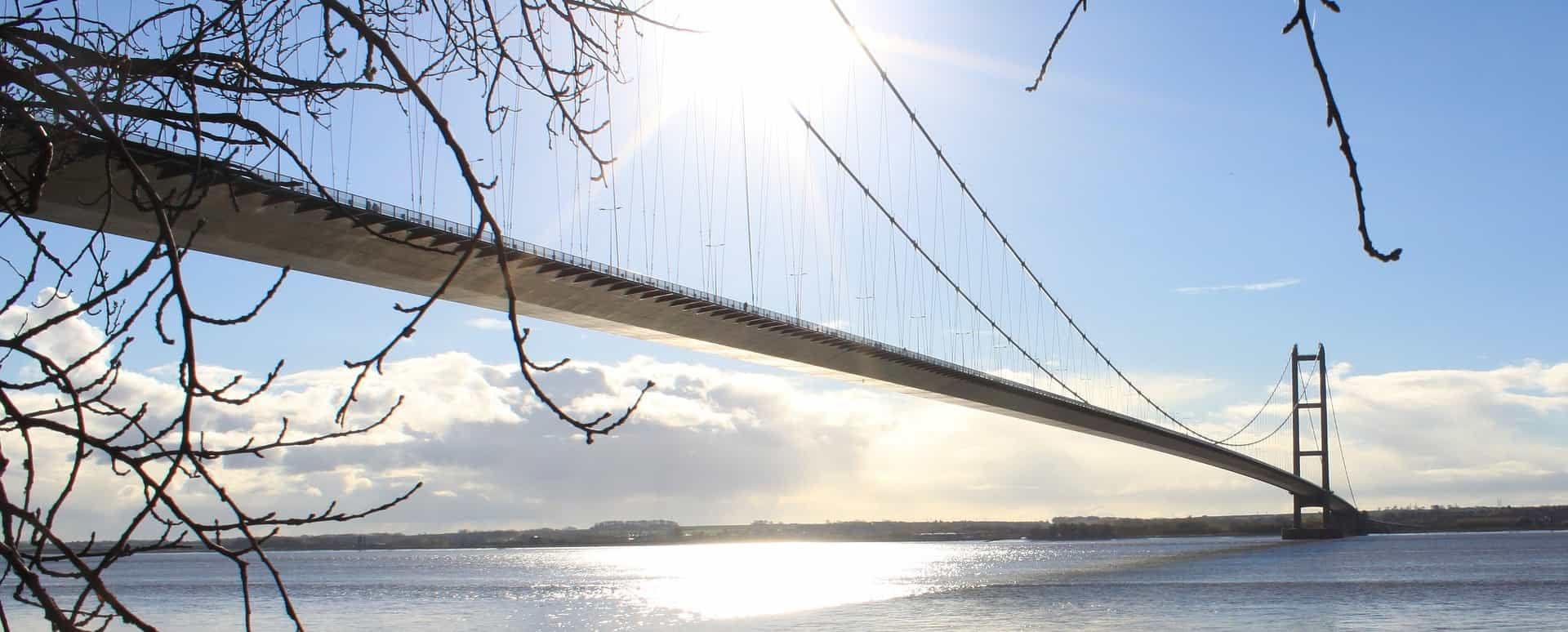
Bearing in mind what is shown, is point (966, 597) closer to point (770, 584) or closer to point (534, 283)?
point (770, 584)

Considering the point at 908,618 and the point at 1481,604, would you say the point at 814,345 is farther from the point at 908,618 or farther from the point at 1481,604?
the point at 1481,604

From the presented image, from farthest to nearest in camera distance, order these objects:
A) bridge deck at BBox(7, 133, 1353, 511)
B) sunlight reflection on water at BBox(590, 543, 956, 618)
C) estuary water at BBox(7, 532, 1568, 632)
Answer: sunlight reflection on water at BBox(590, 543, 956, 618) → estuary water at BBox(7, 532, 1568, 632) → bridge deck at BBox(7, 133, 1353, 511)

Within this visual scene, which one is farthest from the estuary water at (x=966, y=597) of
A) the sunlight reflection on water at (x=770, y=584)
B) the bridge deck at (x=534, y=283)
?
A: the bridge deck at (x=534, y=283)

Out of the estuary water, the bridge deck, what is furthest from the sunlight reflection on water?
the bridge deck

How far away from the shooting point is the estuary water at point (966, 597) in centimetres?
3459

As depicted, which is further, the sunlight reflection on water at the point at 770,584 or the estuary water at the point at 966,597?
the sunlight reflection on water at the point at 770,584

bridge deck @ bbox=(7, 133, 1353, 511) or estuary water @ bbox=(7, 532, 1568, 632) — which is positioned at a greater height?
bridge deck @ bbox=(7, 133, 1353, 511)

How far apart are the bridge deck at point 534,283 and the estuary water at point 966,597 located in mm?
6928

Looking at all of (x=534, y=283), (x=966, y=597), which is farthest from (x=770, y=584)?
(x=534, y=283)

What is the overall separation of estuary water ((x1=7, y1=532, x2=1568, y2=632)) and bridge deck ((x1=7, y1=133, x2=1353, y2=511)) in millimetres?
6928

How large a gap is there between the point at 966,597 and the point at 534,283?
2217cm

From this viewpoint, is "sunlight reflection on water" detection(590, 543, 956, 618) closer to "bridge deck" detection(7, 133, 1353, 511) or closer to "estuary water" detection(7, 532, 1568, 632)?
"estuary water" detection(7, 532, 1568, 632)

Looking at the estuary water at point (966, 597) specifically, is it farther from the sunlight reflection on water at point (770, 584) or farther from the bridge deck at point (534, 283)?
the bridge deck at point (534, 283)

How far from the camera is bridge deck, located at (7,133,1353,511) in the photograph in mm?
19875
